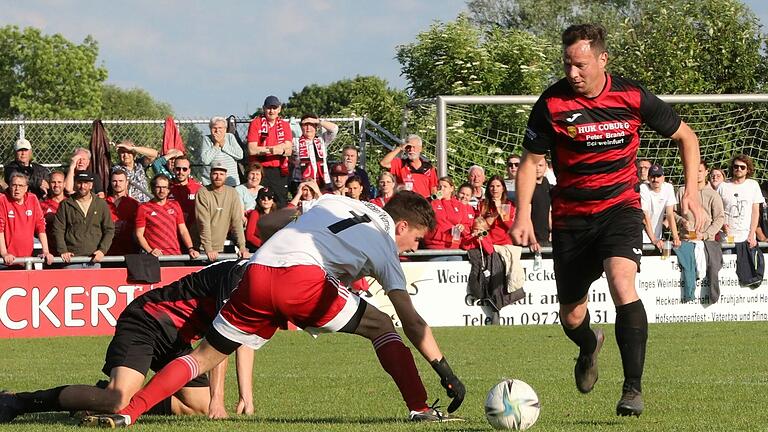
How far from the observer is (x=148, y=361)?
818cm

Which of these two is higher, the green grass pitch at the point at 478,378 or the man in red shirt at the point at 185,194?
the man in red shirt at the point at 185,194

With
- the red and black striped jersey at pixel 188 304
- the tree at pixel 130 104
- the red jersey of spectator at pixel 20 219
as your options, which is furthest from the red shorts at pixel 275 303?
the tree at pixel 130 104

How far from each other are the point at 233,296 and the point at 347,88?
84.7 metres

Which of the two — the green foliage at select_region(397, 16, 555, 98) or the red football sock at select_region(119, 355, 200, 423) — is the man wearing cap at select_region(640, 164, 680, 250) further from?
the green foliage at select_region(397, 16, 555, 98)

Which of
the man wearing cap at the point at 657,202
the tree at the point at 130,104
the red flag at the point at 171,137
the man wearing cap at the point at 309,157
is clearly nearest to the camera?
the man wearing cap at the point at 309,157

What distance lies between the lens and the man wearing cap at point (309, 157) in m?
18.6

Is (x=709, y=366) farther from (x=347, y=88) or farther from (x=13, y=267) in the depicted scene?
(x=347, y=88)

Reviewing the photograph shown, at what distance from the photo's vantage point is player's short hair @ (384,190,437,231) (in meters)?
7.55

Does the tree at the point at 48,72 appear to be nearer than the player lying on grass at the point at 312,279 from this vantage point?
No

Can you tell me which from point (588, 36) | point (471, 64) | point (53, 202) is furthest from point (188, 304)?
point (471, 64)

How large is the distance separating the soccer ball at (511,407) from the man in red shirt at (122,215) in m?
10.8

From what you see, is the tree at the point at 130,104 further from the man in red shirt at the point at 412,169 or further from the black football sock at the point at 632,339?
the black football sock at the point at 632,339

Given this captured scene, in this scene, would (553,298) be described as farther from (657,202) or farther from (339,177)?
(339,177)

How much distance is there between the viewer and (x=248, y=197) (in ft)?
59.7
